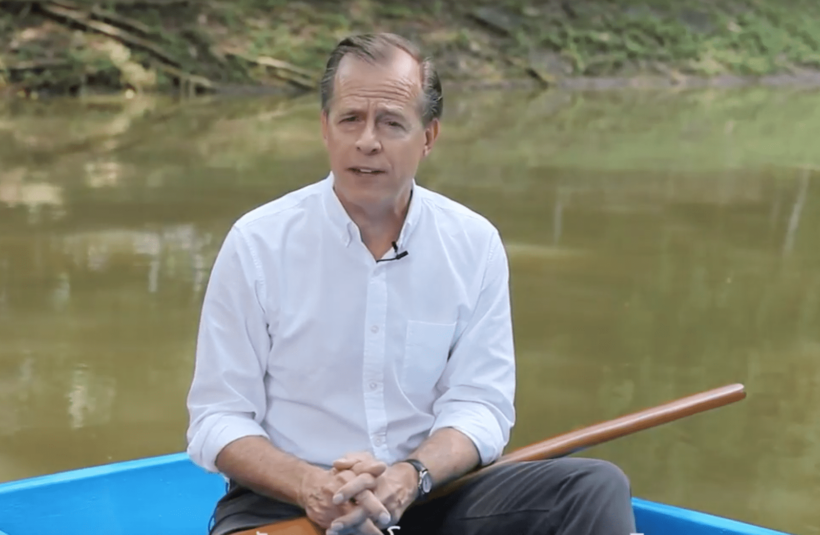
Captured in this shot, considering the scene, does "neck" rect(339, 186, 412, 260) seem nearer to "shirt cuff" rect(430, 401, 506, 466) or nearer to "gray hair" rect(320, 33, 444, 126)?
"gray hair" rect(320, 33, 444, 126)

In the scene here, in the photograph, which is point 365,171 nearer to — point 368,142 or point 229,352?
point 368,142

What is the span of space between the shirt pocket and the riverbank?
1059cm

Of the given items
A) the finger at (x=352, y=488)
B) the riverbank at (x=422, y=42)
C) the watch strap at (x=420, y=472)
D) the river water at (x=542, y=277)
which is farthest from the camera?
the riverbank at (x=422, y=42)

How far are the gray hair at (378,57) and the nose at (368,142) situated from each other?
0.08 meters

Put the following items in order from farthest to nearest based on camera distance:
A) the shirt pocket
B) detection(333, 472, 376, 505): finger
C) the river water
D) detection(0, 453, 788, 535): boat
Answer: the river water
detection(0, 453, 788, 535): boat
the shirt pocket
detection(333, 472, 376, 505): finger

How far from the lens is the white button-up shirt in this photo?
1785mm

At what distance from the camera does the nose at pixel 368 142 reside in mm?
1770

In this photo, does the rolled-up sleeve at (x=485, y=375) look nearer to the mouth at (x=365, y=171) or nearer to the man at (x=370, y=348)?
the man at (x=370, y=348)

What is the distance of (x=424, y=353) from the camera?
1.85 m

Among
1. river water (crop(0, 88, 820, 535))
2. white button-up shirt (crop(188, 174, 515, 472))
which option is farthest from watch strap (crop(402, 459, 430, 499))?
river water (crop(0, 88, 820, 535))

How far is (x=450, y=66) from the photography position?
549 inches

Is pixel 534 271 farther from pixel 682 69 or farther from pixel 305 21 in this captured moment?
pixel 682 69

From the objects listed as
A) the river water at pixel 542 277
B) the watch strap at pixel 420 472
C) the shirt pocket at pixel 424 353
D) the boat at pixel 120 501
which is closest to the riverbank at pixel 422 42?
the river water at pixel 542 277

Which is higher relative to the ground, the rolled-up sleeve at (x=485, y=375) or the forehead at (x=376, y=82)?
the forehead at (x=376, y=82)
